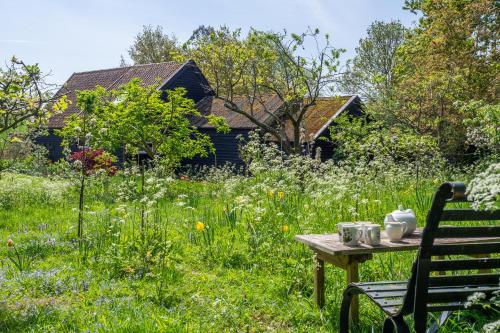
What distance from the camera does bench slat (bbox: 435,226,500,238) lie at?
7.77 feet

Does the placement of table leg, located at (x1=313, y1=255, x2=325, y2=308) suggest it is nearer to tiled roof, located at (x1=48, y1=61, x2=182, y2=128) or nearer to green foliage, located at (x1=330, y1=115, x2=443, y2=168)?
green foliage, located at (x1=330, y1=115, x2=443, y2=168)

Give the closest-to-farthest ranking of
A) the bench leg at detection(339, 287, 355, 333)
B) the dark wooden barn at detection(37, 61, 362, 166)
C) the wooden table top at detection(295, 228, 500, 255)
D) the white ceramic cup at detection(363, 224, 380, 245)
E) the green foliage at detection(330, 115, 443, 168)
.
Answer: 1. the bench leg at detection(339, 287, 355, 333)
2. the wooden table top at detection(295, 228, 500, 255)
3. the white ceramic cup at detection(363, 224, 380, 245)
4. the green foliage at detection(330, 115, 443, 168)
5. the dark wooden barn at detection(37, 61, 362, 166)

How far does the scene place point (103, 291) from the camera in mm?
4820

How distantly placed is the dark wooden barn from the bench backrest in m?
17.9

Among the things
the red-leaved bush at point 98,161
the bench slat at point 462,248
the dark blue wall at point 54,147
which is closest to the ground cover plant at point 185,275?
the bench slat at point 462,248

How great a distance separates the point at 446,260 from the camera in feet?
8.04

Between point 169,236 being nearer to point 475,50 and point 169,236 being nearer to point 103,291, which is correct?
point 103,291

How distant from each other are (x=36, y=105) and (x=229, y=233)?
3014 millimetres

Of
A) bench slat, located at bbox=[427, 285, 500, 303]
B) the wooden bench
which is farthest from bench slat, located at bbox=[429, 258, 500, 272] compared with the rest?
bench slat, located at bbox=[427, 285, 500, 303]

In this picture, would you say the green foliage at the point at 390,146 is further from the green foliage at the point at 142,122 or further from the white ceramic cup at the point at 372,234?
the white ceramic cup at the point at 372,234

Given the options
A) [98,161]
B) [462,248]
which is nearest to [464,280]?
[462,248]

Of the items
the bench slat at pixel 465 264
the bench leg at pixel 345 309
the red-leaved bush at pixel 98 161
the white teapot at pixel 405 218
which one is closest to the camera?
the bench slat at pixel 465 264

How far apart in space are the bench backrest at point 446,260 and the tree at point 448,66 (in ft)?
41.1

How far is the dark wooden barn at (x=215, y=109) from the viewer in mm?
23344
